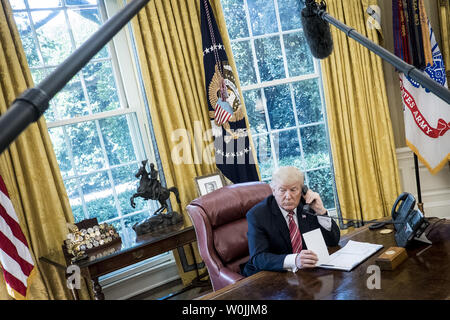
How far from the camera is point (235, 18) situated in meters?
3.73

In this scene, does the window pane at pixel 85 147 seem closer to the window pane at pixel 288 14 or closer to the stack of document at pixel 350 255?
the window pane at pixel 288 14

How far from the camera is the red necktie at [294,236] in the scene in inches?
76.6

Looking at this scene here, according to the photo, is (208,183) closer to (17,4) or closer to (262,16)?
(262,16)

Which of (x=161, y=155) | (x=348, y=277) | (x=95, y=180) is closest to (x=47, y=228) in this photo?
(x=95, y=180)

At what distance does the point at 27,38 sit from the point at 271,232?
8.15ft

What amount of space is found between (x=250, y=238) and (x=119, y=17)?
1.59m

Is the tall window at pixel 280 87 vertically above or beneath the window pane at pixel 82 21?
beneath

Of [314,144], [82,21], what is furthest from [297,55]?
[82,21]

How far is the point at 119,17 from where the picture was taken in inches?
20.6

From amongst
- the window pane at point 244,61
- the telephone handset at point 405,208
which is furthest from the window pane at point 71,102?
the telephone handset at point 405,208

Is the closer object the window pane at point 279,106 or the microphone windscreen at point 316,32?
the microphone windscreen at point 316,32

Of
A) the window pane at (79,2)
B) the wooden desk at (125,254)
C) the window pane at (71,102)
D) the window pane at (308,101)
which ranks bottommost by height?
the wooden desk at (125,254)

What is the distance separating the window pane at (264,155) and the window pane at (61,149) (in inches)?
68.3

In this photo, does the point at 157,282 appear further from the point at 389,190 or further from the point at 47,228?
the point at 389,190
